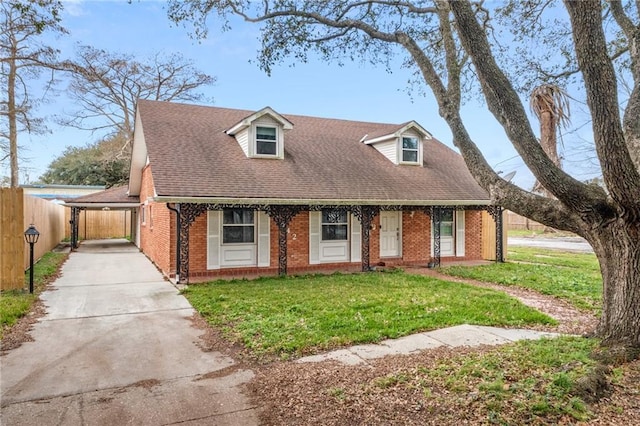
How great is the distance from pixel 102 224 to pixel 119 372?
23.9 m

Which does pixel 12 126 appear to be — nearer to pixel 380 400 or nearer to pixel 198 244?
pixel 198 244

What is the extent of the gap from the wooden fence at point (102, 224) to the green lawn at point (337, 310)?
18.6 m

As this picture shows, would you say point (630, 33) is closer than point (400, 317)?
Yes

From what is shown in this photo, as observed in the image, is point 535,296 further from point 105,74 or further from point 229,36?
point 105,74

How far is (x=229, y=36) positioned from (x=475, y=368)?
7.24 meters

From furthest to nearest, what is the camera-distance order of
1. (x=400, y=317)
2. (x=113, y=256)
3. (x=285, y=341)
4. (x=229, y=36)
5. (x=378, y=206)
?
(x=113, y=256), (x=378, y=206), (x=229, y=36), (x=400, y=317), (x=285, y=341)

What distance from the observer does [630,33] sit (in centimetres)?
538

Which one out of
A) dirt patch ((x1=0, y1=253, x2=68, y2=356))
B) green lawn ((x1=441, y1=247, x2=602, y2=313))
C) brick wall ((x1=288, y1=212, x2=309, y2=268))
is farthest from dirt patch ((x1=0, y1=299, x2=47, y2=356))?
green lawn ((x1=441, y1=247, x2=602, y2=313))

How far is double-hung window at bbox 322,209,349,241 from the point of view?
13227 millimetres

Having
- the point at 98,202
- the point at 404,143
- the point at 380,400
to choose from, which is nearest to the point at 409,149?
the point at 404,143

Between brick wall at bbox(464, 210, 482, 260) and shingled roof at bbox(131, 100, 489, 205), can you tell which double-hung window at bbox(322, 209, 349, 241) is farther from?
brick wall at bbox(464, 210, 482, 260)

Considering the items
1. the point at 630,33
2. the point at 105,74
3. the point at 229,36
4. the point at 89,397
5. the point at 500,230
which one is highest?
the point at 105,74

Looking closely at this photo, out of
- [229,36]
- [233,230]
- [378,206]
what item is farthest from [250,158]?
[229,36]

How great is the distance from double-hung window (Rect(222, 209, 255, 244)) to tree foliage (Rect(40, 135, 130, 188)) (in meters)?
22.4
